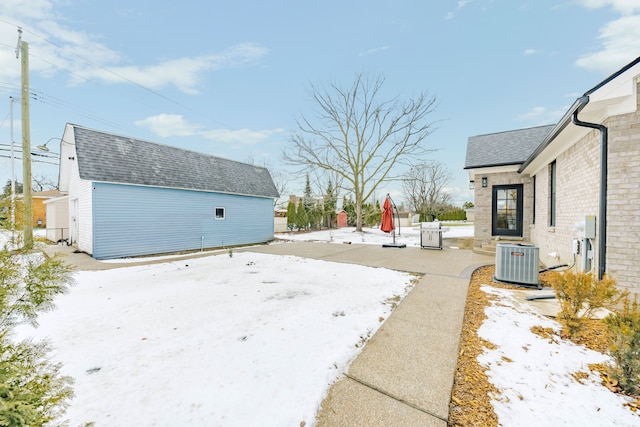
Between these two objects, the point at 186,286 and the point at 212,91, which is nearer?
the point at 186,286

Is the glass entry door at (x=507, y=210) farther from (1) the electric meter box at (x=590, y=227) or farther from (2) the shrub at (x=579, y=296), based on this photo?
(2) the shrub at (x=579, y=296)

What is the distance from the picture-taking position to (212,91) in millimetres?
16328

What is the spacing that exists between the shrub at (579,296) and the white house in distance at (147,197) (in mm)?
12130

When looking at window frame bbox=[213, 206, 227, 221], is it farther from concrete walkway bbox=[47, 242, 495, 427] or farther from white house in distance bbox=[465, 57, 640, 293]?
white house in distance bbox=[465, 57, 640, 293]

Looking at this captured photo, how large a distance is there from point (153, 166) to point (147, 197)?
1.53 meters

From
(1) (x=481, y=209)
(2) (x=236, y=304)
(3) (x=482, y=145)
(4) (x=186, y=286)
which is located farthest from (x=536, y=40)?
(4) (x=186, y=286)

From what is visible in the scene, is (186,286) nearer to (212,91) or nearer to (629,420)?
(629,420)

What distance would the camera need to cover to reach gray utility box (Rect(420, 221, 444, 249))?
399 inches

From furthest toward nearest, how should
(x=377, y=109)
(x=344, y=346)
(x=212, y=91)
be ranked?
(x=377, y=109), (x=212, y=91), (x=344, y=346)

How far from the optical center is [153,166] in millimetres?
10484

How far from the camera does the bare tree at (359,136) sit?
19.4 m

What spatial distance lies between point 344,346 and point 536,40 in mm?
12122

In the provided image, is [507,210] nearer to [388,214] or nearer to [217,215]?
[388,214]

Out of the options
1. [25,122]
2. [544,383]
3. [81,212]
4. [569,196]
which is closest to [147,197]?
[81,212]
